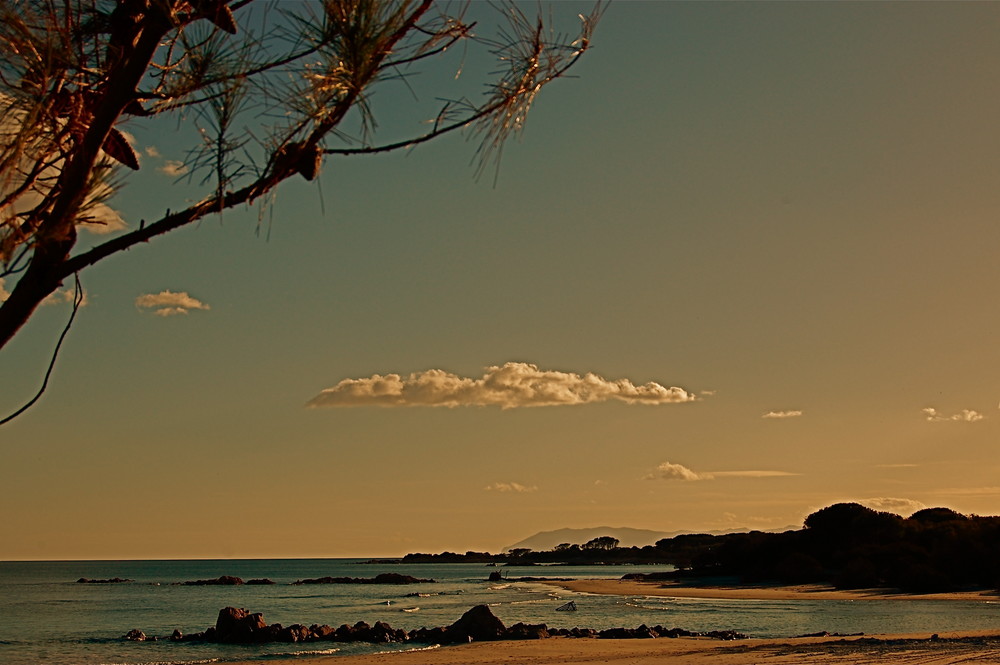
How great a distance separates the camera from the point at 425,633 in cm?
3181

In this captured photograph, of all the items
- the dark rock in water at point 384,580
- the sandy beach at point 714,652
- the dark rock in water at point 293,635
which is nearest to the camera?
the sandy beach at point 714,652

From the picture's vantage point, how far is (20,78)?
3.79 m

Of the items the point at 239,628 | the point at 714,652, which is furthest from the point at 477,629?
the point at 714,652

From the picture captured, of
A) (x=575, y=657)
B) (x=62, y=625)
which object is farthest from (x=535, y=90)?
(x=62, y=625)

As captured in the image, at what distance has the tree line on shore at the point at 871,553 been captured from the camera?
170 ft

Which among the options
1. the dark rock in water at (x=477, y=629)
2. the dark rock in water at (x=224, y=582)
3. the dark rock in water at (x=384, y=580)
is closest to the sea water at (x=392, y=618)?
the dark rock in water at (x=477, y=629)

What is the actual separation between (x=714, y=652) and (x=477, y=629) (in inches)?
386

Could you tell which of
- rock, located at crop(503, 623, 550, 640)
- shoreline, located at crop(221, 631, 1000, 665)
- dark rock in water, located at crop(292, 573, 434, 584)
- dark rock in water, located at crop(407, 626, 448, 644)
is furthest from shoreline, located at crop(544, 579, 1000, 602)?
dark rock in water, located at crop(292, 573, 434, 584)

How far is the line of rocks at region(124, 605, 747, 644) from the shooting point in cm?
2967

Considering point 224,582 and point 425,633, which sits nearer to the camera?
point 425,633

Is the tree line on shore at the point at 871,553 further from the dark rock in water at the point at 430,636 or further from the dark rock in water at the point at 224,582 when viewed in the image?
the dark rock in water at the point at 224,582

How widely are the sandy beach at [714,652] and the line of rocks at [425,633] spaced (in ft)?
3.93

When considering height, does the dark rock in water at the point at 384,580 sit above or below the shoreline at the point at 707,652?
below

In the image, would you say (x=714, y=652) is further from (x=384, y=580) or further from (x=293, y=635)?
(x=384, y=580)
